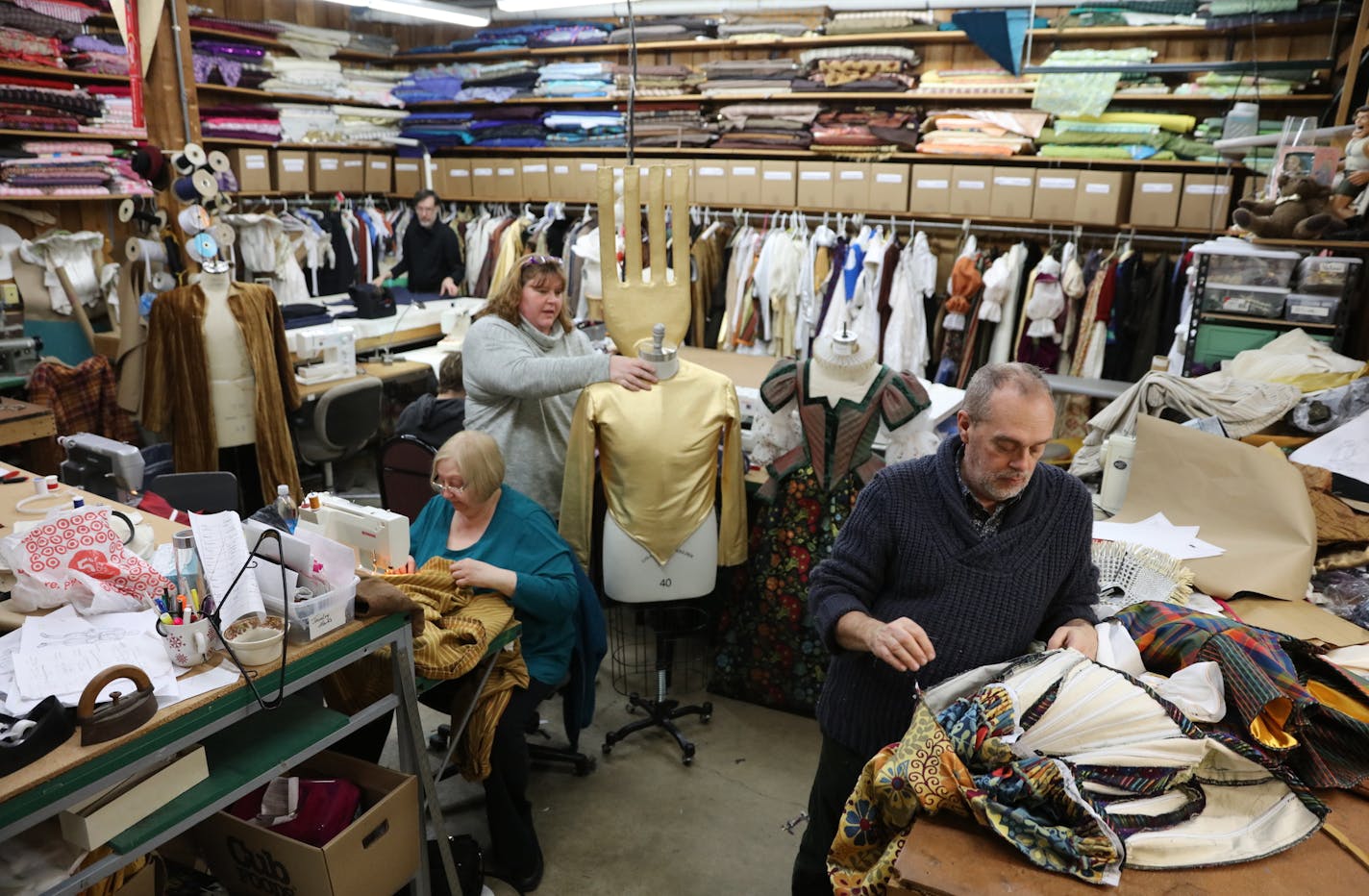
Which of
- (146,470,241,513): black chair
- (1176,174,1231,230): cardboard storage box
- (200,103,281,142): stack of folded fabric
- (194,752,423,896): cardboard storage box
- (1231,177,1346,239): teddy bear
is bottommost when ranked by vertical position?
(194,752,423,896): cardboard storage box

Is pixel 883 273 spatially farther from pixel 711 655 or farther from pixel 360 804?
pixel 360 804

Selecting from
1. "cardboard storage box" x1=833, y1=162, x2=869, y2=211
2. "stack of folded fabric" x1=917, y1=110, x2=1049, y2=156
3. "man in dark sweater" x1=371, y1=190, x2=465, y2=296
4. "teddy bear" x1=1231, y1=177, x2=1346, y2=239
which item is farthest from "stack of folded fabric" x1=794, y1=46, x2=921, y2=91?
"teddy bear" x1=1231, y1=177, x2=1346, y2=239

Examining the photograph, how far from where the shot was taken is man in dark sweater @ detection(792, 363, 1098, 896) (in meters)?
1.72

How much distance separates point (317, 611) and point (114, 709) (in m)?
0.39

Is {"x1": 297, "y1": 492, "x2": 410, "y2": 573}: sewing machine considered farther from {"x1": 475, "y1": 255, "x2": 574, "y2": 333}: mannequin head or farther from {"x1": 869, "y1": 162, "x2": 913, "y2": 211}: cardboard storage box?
{"x1": 869, "y1": 162, "x2": 913, "y2": 211}: cardboard storage box

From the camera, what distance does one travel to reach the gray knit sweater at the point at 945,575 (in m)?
1.76

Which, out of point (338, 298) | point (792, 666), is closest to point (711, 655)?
point (792, 666)

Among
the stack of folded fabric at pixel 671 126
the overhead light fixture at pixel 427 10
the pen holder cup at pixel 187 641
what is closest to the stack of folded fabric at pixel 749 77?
the stack of folded fabric at pixel 671 126

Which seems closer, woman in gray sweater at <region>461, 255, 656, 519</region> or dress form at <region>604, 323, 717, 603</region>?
woman in gray sweater at <region>461, 255, 656, 519</region>

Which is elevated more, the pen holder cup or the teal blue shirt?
the pen holder cup

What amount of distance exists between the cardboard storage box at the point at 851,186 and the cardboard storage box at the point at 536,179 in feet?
7.87

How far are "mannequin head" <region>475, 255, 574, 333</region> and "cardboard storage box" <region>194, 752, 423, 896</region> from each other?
57.1 inches

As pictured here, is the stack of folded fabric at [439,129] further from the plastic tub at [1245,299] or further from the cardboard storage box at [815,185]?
the plastic tub at [1245,299]

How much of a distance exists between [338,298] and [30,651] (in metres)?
4.87
